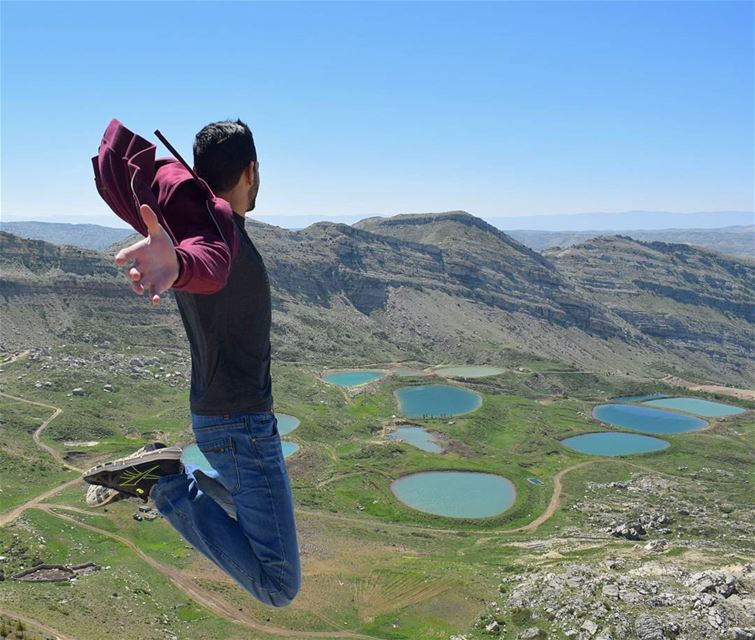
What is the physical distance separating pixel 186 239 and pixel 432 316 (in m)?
140

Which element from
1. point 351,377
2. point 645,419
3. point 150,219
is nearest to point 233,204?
point 150,219

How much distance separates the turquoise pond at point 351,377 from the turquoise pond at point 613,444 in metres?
34.1

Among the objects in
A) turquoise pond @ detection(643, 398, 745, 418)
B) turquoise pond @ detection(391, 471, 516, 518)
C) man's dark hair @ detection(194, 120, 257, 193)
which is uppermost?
man's dark hair @ detection(194, 120, 257, 193)

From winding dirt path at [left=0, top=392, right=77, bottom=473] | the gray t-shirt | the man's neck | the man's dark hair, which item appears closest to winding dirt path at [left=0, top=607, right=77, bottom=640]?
the gray t-shirt

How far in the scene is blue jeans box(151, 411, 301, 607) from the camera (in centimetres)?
545

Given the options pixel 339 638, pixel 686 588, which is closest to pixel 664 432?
pixel 686 588

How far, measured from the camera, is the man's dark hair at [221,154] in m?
5.20

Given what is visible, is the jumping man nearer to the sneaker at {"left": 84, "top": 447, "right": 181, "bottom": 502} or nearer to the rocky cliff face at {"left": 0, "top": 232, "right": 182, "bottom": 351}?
the sneaker at {"left": 84, "top": 447, "right": 181, "bottom": 502}

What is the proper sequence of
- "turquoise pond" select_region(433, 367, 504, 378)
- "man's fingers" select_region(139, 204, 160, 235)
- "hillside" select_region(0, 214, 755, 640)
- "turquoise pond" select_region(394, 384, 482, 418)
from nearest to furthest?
"man's fingers" select_region(139, 204, 160, 235) → "hillside" select_region(0, 214, 755, 640) → "turquoise pond" select_region(394, 384, 482, 418) → "turquoise pond" select_region(433, 367, 504, 378)

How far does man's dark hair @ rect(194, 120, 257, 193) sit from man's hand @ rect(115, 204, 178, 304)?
1.79m

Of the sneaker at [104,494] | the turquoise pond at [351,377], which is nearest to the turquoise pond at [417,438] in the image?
the turquoise pond at [351,377]

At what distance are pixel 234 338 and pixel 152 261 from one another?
5.89 ft

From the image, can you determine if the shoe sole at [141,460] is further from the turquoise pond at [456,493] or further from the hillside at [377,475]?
the turquoise pond at [456,493]

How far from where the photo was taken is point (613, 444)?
2987 inches
